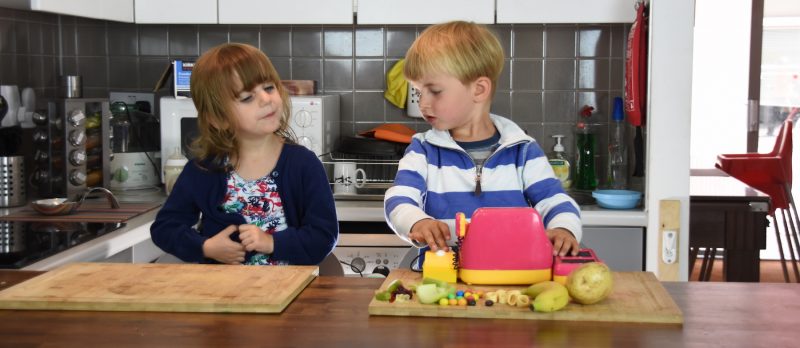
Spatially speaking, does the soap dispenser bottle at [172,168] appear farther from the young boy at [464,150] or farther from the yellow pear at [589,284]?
the yellow pear at [589,284]

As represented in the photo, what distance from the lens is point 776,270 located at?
18.3ft

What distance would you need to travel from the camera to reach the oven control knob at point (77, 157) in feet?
8.88

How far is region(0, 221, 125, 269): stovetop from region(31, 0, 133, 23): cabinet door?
22.1 inches

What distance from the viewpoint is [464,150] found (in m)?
1.88

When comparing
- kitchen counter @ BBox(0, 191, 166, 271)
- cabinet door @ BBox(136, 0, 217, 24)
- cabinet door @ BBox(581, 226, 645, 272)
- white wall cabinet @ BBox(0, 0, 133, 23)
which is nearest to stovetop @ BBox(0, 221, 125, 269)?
kitchen counter @ BBox(0, 191, 166, 271)

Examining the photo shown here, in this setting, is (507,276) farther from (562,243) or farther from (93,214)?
(93,214)

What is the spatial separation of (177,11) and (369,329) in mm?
2045

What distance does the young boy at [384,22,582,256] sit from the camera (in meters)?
1.78

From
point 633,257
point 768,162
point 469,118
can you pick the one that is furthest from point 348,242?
point 768,162

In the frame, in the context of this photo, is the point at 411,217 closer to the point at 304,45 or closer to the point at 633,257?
the point at 633,257

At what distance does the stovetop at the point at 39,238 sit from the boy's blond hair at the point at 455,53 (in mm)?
806

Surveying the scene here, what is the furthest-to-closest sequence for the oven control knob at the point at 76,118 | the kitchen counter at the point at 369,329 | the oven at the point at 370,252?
1. the oven at the point at 370,252
2. the oven control knob at the point at 76,118
3. the kitchen counter at the point at 369,329

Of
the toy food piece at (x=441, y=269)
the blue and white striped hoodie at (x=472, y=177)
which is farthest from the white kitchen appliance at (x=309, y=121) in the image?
the toy food piece at (x=441, y=269)

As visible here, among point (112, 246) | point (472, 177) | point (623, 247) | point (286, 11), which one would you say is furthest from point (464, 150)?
point (286, 11)
